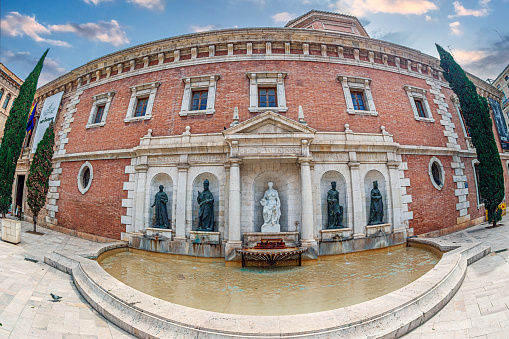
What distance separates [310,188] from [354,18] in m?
18.6

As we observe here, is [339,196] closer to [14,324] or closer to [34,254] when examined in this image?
[14,324]

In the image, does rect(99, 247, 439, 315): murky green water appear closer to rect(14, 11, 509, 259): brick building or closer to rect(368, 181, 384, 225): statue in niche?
rect(14, 11, 509, 259): brick building

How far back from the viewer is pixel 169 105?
11789 millimetres

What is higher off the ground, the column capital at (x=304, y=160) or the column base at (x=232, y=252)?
the column capital at (x=304, y=160)

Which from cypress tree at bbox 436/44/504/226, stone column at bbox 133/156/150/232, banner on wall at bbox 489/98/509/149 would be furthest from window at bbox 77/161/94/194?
banner on wall at bbox 489/98/509/149

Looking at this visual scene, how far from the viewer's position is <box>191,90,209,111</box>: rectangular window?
11.7 meters

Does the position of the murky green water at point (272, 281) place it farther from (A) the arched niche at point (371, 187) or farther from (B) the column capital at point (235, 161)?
(B) the column capital at point (235, 161)

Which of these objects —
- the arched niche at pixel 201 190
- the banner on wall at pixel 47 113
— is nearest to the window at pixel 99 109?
the banner on wall at pixel 47 113

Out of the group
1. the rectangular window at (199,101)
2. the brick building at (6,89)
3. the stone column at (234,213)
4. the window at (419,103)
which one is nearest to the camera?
the stone column at (234,213)

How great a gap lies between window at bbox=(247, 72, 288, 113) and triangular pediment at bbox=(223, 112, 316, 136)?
1.59m

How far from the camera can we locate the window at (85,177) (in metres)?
12.5

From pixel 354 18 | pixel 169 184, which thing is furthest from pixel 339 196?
pixel 354 18

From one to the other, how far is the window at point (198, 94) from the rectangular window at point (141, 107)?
107 inches

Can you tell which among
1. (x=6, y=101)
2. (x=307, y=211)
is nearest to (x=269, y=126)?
(x=307, y=211)
